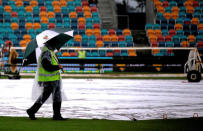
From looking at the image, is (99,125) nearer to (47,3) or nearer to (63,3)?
(63,3)

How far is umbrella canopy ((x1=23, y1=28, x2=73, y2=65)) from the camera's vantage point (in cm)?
785

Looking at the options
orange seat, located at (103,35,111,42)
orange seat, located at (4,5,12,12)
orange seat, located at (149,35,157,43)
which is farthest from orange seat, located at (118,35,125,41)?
orange seat, located at (4,5,12,12)

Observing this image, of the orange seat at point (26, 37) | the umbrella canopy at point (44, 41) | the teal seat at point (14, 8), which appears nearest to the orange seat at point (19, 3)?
the teal seat at point (14, 8)

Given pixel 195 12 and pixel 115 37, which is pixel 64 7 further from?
pixel 195 12

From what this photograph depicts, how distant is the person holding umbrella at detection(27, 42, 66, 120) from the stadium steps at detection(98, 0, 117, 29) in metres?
30.1

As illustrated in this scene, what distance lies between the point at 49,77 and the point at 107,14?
3163 centimetres

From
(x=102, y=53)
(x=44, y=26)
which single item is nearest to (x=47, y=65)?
(x=102, y=53)

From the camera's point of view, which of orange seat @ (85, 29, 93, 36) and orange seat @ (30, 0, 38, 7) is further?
orange seat @ (30, 0, 38, 7)

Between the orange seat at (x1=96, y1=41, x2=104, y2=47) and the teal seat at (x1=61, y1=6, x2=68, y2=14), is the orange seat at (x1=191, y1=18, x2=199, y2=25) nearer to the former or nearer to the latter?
the orange seat at (x1=96, y1=41, x2=104, y2=47)

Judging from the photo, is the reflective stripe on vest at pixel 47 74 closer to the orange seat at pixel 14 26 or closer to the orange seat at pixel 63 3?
the orange seat at pixel 14 26

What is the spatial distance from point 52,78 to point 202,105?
4.41m

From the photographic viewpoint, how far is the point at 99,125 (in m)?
7.21

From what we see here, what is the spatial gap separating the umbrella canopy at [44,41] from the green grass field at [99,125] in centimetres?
124

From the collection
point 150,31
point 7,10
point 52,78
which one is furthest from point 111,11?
point 52,78
